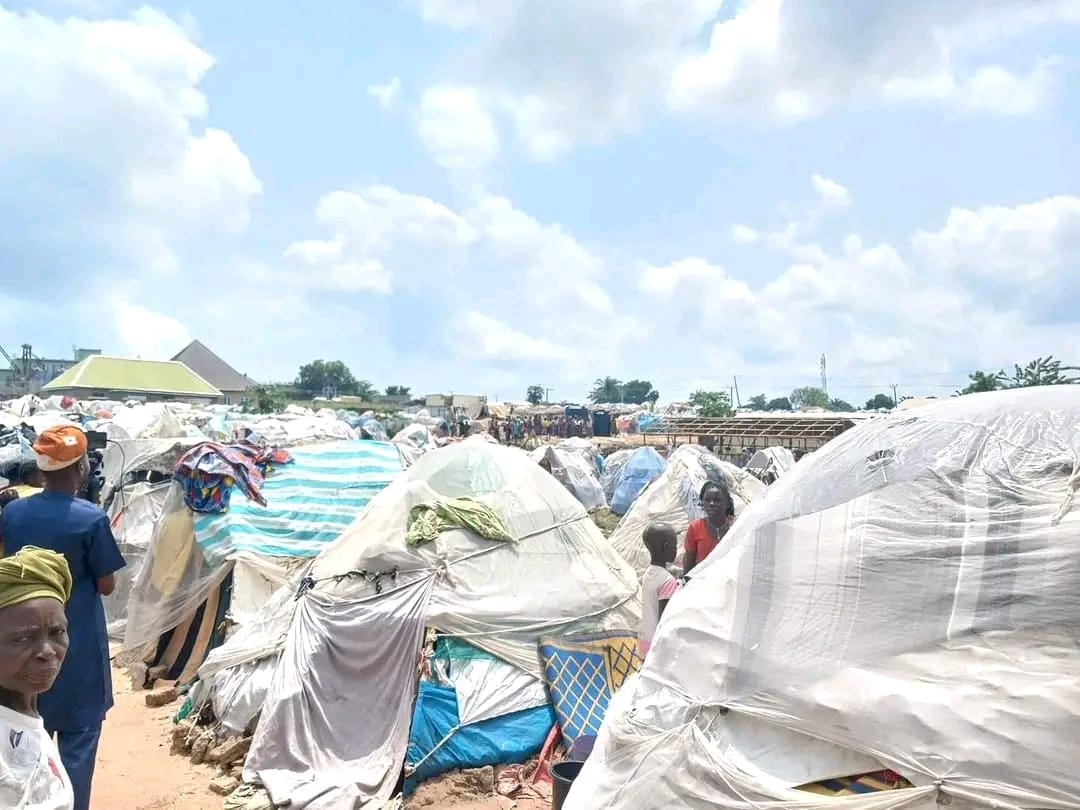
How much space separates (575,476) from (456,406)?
23.8 metres

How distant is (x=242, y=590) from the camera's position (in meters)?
7.37

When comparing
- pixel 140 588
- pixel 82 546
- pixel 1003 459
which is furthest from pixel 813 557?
pixel 140 588

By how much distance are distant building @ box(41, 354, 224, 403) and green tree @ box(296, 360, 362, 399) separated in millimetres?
20105

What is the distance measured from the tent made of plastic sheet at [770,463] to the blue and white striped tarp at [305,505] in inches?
286

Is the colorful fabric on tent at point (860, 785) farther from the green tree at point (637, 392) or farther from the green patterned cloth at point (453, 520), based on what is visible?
the green tree at point (637, 392)

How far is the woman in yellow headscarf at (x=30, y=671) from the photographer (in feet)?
5.73

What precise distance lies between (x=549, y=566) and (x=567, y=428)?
32048 mm

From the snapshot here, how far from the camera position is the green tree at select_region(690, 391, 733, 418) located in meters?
31.3

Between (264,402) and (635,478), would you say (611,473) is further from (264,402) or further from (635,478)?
(264,402)

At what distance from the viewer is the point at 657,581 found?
14.6ft

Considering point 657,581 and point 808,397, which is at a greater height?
point 808,397

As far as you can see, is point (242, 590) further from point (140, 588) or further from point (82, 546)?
point (82, 546)

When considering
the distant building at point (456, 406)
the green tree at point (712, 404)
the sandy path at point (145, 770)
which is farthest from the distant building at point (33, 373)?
the sandy path at point (145, 770)

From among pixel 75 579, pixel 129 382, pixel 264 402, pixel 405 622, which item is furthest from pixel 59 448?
pixel 129 382
